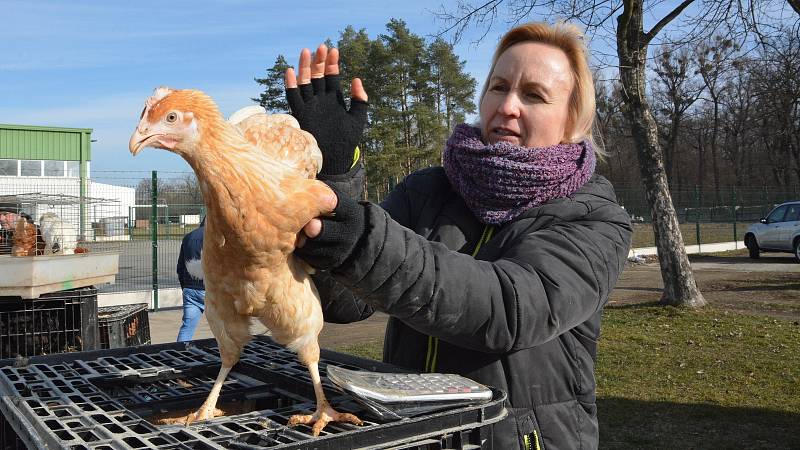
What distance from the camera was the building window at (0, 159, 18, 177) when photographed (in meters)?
17.9

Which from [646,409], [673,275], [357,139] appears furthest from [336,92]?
[673,275]

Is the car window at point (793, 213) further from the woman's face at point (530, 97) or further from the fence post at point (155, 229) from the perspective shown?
the woman's face at point (530, 97)

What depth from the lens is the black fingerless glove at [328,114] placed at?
159 cm

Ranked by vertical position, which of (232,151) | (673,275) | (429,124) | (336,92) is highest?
(429,124)

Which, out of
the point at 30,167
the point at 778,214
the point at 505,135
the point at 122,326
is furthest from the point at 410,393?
the point at 30,167

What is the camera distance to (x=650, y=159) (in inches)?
369

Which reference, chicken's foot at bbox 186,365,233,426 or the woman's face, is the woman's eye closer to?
the woman's face

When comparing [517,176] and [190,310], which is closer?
[517,176]

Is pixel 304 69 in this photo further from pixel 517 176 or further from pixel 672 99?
pixel 672 99

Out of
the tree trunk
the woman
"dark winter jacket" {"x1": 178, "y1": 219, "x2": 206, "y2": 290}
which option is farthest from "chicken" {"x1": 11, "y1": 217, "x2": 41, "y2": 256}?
the tree trunk

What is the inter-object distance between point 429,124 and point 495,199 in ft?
97.3

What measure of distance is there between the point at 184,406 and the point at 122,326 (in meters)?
3.05

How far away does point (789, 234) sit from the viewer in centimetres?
1727

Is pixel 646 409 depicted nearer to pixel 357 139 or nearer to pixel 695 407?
pixel 695 407
